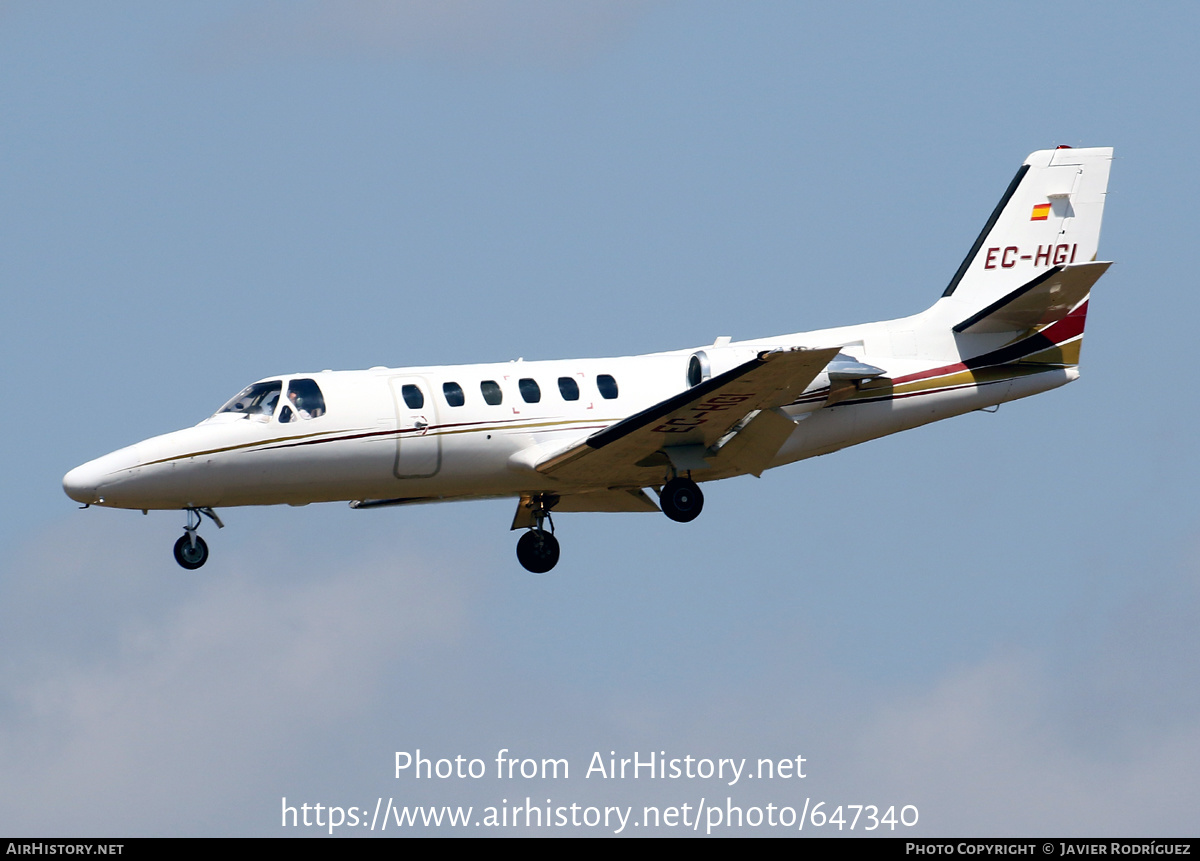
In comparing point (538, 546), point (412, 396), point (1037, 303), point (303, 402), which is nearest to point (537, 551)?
point (538, 546)

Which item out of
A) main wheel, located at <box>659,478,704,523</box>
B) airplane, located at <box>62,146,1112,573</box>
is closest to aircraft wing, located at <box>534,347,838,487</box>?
airplane, located at <box>62,146,1112,573</box>

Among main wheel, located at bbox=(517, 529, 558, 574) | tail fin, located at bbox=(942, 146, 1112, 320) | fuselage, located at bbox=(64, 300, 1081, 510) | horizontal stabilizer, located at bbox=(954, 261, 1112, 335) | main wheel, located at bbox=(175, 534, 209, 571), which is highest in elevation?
tail fin, located at bbox=(942, 146, 1112, 320)

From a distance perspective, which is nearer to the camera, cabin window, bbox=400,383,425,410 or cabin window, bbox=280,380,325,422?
cabin window, bbox=280,380,325,422

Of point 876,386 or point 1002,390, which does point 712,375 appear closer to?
point 876,386

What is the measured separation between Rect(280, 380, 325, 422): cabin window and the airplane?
0.08 feet

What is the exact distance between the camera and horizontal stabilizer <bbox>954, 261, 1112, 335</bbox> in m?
27.4

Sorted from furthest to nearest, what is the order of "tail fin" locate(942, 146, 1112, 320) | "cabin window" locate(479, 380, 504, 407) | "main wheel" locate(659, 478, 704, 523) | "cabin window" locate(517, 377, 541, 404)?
"tail fin" locate(942, 146, 1112, 320) < "main wheel" locate(659, 478, 704, 523) < "cabin window" locate(517, 377, 541, 404) < "cabin window" locate(479, 380, 504, 407)

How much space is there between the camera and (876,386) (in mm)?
28078

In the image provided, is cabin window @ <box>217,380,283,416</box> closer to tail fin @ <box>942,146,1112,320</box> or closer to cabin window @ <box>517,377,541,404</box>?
cabin window @ <box>517,377,541,404</box>

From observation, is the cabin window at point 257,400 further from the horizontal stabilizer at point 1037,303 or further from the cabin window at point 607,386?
the horizontal stabilizer at point 1037,303

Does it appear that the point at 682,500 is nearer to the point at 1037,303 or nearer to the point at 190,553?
the point at 1037,303

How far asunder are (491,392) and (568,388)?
1310 mm

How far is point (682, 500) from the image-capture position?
27016 mm

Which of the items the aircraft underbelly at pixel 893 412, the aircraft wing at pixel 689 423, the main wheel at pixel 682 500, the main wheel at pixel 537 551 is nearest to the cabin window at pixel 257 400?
the aircraft wing at pixel 689 423
